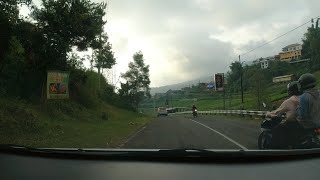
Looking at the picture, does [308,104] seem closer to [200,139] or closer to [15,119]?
[200,139]

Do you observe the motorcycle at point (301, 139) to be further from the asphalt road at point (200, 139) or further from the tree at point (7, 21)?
the tree at point (7, 21)

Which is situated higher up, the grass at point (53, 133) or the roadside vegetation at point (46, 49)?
the roadside vegetation at point (46, 49)

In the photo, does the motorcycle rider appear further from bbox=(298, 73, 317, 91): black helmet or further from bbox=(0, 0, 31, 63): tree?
bbox=(0, 0, 31, 63): tree

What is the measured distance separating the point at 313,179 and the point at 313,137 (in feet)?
6.89

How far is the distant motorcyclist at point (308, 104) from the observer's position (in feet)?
19.0

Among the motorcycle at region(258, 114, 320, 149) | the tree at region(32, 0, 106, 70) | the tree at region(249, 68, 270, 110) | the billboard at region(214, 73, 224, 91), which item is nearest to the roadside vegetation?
the tree at region(32, 0, 106, 70)

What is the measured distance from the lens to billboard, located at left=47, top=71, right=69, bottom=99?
906 inches

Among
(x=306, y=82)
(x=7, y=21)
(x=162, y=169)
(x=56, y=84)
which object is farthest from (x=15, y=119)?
(x=162, y=169)

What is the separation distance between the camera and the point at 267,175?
3.82m

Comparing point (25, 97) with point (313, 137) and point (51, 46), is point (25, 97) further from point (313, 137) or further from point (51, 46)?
point (313, 137)

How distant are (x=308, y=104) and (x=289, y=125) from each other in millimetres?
357

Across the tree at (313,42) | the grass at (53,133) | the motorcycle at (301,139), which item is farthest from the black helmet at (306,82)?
the tree at (313,42)

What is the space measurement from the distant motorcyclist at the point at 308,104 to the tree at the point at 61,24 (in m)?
22.6

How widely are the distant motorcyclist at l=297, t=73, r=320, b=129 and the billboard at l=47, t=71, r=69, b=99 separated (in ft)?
60.5
